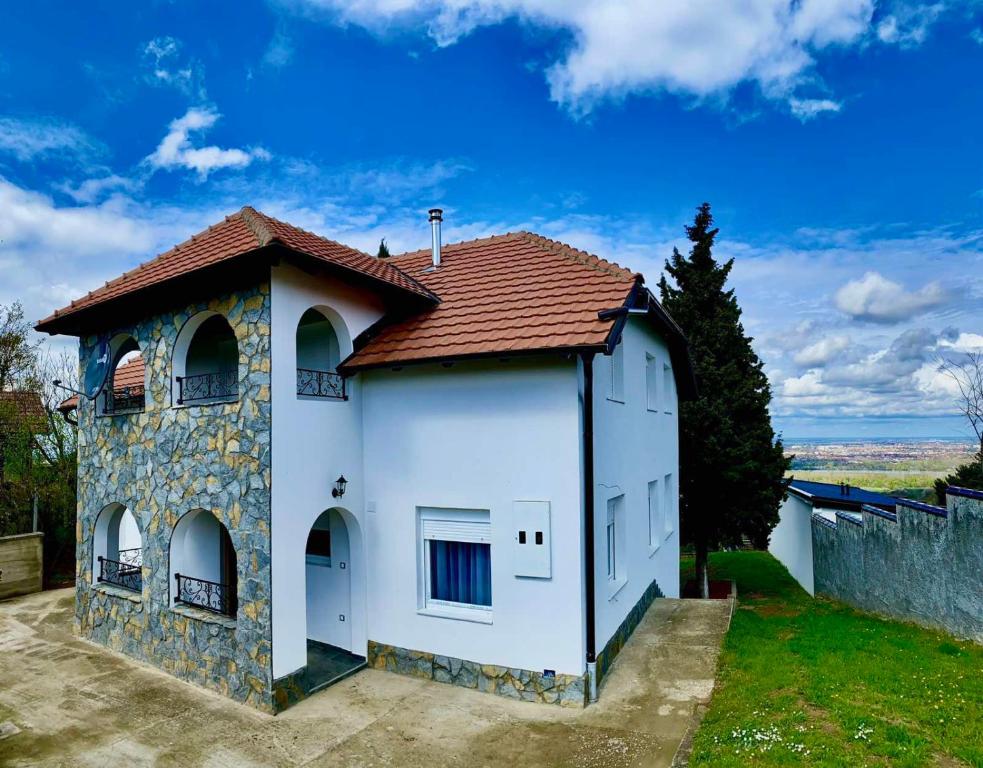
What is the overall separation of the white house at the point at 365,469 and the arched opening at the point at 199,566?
0.04 m

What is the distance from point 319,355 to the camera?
380 inches

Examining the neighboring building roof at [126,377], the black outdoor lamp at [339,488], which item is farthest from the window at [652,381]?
the neighboring building roof at [126,377]

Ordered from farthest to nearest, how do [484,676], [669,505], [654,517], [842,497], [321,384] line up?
[842,497]
[669,505]
[654,517]
[321,384]
[484,676]

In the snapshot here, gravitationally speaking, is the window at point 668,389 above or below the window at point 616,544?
above

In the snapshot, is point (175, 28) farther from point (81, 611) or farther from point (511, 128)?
point (81, 611)

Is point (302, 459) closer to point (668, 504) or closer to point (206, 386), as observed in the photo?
point (206, 386)

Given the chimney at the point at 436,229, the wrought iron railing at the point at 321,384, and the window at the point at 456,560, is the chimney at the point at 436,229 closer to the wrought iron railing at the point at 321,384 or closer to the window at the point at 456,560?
the wrought iron railing at the point at 321,384

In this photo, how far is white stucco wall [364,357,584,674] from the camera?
751 cm

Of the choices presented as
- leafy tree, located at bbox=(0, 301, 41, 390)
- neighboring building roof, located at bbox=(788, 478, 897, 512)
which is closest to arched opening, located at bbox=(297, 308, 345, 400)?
leafy tree, located at bbox=(0, 301, 41, 390)

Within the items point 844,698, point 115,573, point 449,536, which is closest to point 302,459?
point 449,536

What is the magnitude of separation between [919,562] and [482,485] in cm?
871

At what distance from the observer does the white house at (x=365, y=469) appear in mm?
7543

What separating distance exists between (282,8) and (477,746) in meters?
13.1

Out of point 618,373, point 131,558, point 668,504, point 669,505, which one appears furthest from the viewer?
point 669,505
